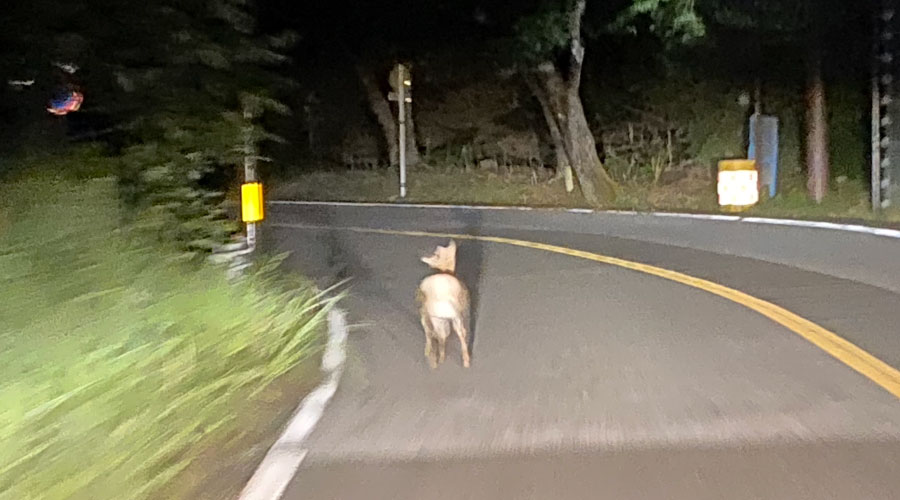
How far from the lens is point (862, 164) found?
23.9 m

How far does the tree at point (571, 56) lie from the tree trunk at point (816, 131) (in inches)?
105

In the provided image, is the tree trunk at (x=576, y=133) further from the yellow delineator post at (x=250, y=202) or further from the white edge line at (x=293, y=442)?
the white edge line at (x=293, y=442)

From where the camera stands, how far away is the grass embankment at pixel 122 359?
5613 millimetres

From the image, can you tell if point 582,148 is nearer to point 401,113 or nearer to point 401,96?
Answer: point 401,113

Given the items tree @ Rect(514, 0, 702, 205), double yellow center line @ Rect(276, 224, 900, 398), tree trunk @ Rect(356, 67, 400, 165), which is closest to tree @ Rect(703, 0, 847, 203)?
tree @ Rect(514, 0, 702, 205)

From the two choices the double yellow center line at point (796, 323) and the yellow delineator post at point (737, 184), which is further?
the yellow delineator post at point (737, 184)

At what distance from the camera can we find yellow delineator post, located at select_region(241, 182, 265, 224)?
11906 millimetres

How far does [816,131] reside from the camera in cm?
2273

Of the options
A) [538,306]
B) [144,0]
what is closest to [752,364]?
[538,306]

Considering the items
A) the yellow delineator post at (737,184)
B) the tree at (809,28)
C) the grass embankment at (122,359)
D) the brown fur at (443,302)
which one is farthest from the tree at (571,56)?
the brown fur at (443,302)

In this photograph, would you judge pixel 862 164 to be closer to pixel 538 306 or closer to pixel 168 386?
pixel 538 306

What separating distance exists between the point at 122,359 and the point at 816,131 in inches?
725

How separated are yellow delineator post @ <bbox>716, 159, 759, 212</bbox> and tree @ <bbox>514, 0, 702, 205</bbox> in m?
2.51

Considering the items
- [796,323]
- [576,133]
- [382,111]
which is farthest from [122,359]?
[382,111]
